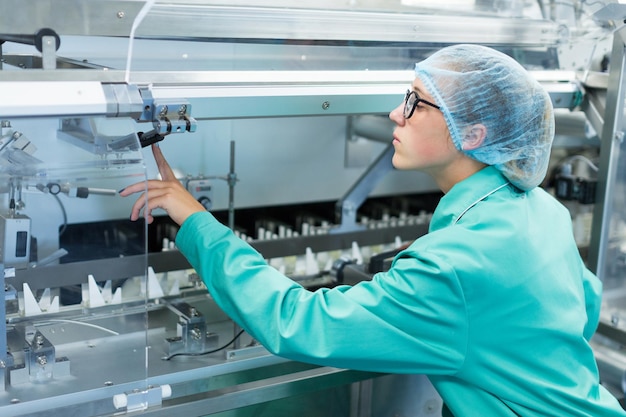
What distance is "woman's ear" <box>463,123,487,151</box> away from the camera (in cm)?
148

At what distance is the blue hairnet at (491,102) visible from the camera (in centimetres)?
147

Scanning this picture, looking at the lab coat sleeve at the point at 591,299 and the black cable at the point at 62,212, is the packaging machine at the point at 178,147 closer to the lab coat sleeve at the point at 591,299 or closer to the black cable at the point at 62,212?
the black cable at the point at 62,212

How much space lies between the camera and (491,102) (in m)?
1.47

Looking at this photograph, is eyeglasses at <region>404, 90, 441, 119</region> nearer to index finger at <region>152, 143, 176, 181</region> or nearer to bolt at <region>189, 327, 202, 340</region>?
index finger at <region>152, 143, 176, 181</region>

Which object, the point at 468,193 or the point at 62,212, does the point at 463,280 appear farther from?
the point at 62,212

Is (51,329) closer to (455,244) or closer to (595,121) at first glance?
(455,244)

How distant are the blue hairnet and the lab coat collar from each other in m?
0.02

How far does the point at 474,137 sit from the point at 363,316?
16.5 inches

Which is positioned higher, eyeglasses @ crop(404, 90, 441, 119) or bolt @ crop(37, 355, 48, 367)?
eyeglasses @ crop(404, 90, 441, 119)

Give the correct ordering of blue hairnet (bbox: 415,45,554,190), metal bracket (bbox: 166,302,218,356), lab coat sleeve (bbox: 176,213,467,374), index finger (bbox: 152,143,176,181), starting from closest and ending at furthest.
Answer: lab coat sleeve (bbox: 176,213,467,374)
blue hairnet (bbox: 415,45,554,190)
index finger (bbox: 152,143,176,181)
metal bracket (bbox: 166,302,218,356)

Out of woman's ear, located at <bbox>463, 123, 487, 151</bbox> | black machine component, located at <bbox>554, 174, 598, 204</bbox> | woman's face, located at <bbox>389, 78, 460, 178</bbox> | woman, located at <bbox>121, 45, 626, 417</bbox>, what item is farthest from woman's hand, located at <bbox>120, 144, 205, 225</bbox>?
black machine component, located at <bbox>554, 174, 598, 204</bbox>

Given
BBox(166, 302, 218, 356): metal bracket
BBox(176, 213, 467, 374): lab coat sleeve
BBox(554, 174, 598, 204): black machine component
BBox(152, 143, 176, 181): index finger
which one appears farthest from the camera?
BBox(554, 174, 598, 204): black machine component

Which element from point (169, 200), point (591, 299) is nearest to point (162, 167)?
point (169, 200)

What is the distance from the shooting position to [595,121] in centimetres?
218
